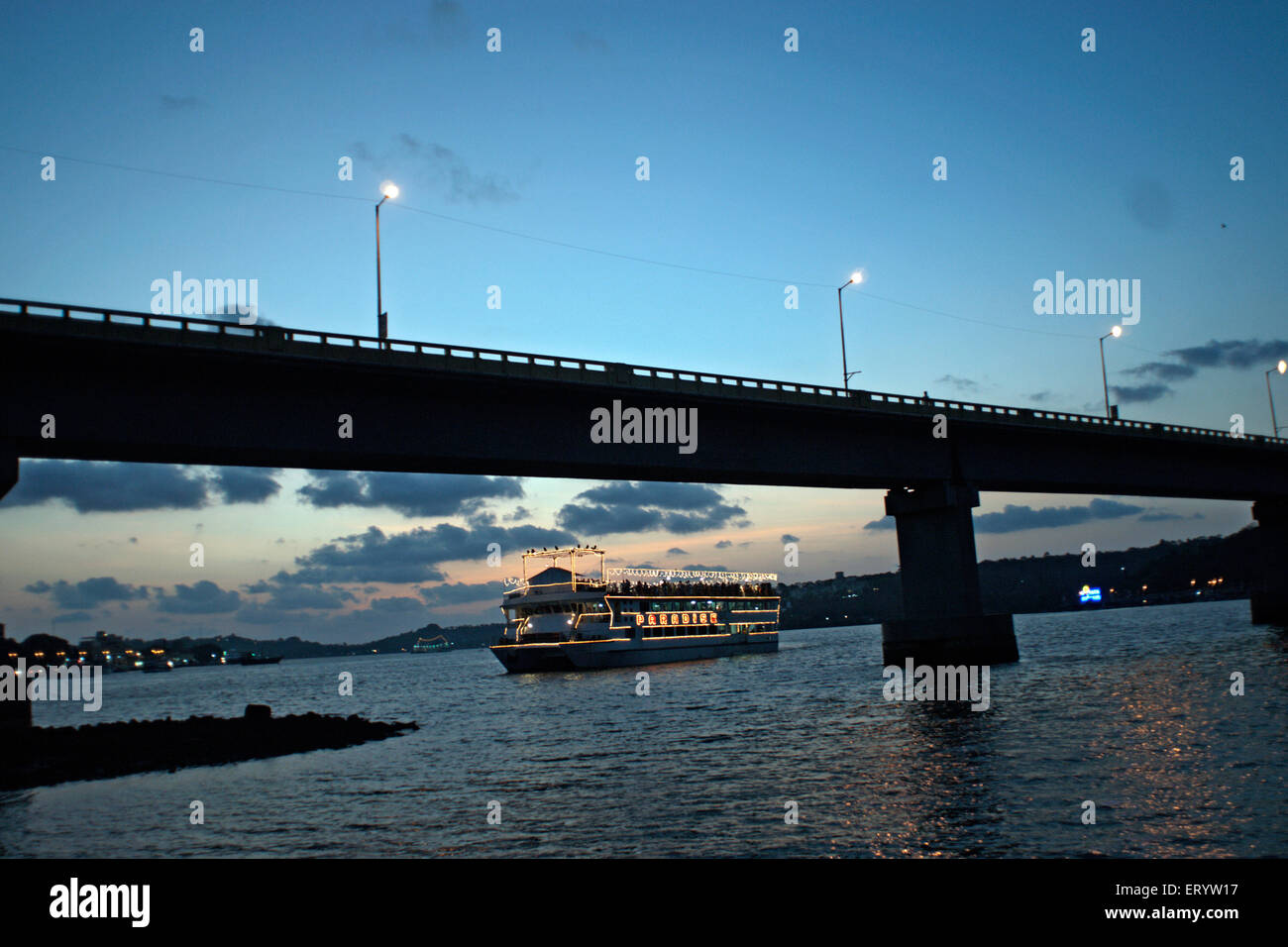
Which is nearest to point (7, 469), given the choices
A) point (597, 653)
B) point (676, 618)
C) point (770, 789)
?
point (770, 789)

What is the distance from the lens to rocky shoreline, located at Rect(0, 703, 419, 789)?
31.6m

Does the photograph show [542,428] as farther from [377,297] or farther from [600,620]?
[600,620]

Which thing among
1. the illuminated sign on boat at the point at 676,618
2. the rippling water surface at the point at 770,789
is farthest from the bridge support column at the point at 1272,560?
the illuminated sign on boat at the point at 676,618

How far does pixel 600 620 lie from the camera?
8962 centimetres

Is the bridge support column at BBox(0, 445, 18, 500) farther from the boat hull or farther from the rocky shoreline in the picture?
the boat hull

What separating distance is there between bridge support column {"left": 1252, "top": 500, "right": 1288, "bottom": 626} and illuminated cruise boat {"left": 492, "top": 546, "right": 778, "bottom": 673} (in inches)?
2157

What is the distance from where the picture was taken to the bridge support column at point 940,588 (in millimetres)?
55000

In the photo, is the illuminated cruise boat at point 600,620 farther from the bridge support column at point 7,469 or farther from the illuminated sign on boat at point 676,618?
the bridge support column at point 7,469

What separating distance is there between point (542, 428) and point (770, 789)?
2211 centimetres

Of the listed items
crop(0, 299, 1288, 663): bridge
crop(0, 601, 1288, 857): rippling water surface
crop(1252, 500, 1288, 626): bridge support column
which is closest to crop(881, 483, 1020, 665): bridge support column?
crop(0, 299, 1288, 663): bridge

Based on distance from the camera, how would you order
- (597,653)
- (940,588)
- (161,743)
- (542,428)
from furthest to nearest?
(597,653), (940,588), (542,428), (161,743)

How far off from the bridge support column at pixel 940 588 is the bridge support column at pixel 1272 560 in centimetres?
4282

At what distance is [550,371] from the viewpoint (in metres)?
40.7
